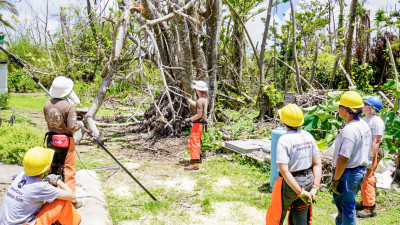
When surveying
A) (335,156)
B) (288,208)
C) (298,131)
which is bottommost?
(288,208)

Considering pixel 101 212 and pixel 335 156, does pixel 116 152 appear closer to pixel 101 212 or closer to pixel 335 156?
pixel 101 212

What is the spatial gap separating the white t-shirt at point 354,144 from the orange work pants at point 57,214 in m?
2.83

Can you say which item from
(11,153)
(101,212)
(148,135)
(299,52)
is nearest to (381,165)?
(101,212)

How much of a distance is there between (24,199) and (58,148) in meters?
1.39

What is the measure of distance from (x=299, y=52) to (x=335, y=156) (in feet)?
68.1

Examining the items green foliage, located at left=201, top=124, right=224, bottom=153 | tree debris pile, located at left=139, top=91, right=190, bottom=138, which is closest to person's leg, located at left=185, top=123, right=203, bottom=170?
green foliage, located at left=201, top=124, right=224, bottom=153

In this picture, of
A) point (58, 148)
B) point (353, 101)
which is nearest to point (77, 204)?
point (58, 148)

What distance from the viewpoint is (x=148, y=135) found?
33.2ft

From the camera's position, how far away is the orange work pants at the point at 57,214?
293 centimetres

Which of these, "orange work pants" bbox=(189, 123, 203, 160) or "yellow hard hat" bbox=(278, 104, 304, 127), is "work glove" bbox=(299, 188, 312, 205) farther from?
"orange work pants" bbox=(189, 123, 203, 160)

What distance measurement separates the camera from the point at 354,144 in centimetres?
342

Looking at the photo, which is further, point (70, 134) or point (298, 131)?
point (70, 134)

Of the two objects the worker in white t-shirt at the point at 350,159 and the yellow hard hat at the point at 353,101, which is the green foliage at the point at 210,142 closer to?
the worker in white t-shirt at the point at 350,159

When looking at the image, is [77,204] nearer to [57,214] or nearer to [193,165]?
[57,214]
